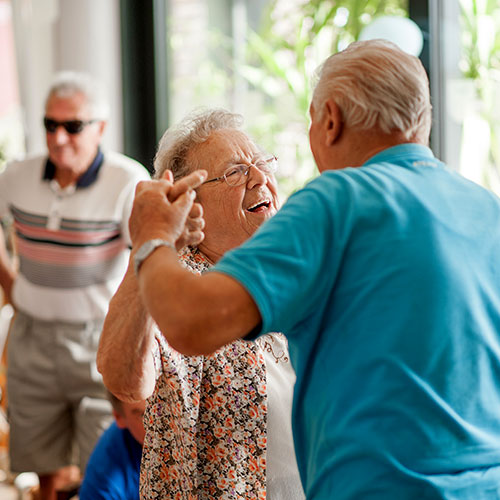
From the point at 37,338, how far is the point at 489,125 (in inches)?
81.1

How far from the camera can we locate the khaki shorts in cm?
306

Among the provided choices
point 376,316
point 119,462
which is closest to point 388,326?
point 376,316

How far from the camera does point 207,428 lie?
1.47m

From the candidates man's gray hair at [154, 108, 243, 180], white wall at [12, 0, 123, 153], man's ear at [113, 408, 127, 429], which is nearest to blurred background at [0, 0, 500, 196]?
white wall at [12, 0, 123, 153]

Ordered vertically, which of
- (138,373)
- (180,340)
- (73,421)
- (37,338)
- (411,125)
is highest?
(411,125)

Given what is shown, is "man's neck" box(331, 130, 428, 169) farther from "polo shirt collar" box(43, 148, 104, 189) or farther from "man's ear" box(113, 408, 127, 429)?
"polo shirt collar" box(43, 148, 104, 189)

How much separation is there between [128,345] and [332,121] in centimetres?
57

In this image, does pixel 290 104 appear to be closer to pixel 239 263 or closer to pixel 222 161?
pixel 222 161

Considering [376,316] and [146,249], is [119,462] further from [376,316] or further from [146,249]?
[376,316]

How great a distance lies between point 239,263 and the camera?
0.96 metres

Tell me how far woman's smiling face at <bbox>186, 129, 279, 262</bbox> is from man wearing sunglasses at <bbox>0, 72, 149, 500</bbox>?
1422mm

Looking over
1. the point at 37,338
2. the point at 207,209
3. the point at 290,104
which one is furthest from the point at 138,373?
the point at 290,104

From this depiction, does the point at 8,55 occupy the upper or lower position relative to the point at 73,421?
upper

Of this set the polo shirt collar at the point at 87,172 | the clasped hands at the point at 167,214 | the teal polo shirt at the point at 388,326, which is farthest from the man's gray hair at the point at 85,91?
the teal polo shirt at the point at 388,326
